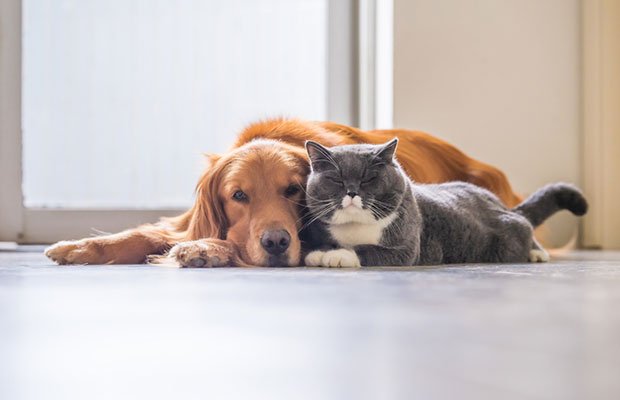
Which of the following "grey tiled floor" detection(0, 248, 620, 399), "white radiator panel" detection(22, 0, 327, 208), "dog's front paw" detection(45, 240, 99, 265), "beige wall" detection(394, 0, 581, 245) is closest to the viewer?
"grey tiled floor" detection(0, 248, 620, 399)

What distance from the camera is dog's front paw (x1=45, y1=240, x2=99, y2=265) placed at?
1701 millimetres

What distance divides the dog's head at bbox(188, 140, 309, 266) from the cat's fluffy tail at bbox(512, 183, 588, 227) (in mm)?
735

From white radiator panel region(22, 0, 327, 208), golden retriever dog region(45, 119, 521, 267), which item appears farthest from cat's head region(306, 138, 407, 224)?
white radiator panel region(22, 0, 327, 208)

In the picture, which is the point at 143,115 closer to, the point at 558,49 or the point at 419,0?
the point at 419,0

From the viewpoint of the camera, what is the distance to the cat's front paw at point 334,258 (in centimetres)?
151

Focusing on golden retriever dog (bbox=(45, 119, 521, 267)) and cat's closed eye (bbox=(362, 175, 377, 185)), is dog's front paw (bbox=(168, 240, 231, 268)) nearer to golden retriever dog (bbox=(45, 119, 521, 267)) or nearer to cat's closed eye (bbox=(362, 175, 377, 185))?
golden retriever dog (bbox=(45, 119, 521, 267))

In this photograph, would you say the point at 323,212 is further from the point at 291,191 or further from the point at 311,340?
the point at 311,340

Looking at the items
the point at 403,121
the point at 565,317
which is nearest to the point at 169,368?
the point at 565,317

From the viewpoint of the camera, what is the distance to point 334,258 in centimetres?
152

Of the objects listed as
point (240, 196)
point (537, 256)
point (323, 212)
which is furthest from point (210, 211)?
point (537, 256)

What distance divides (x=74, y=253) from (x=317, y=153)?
0.69 m

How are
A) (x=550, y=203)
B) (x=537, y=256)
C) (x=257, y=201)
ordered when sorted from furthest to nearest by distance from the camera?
(x=550, y=203) → (x=537, y=256) → (x=257, y=201)

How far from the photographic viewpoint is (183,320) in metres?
0.83

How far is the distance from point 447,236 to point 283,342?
3.61ft
